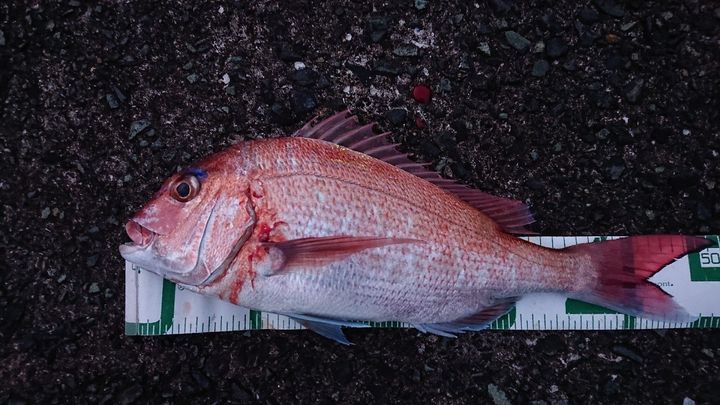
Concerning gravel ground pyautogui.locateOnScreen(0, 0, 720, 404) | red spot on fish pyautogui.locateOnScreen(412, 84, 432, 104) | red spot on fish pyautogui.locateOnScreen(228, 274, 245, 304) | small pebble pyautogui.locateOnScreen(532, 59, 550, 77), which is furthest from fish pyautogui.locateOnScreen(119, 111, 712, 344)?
small pebble pyautogui.locateOnScreen(532, 59, 550, 77)

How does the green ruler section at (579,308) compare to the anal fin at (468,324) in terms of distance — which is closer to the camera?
the anal fin at (468,324)

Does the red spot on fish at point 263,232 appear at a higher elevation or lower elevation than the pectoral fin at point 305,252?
higher

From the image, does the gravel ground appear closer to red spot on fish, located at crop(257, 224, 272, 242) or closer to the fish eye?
the fish eye

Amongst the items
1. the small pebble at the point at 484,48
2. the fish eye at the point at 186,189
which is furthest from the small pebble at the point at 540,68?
the fish eye at the point at 186,189

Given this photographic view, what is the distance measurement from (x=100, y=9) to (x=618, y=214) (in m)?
2.72

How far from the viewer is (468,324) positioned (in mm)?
2234

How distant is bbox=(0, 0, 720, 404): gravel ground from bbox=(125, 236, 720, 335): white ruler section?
72 millimetres

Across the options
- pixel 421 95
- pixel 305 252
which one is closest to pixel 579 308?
pixel 421 95

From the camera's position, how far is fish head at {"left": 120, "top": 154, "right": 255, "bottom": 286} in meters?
1.93

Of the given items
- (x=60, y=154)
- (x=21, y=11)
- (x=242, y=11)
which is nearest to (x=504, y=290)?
(x=242, y=11)

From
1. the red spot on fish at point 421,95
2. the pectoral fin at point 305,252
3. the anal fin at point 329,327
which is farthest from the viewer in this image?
the red spot on fish at point 421,95

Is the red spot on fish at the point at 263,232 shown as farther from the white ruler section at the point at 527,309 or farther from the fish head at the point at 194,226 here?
the white ruler section at the point at 527,309

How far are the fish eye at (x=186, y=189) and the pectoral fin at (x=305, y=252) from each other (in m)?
0.34

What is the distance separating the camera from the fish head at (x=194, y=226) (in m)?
1.93
